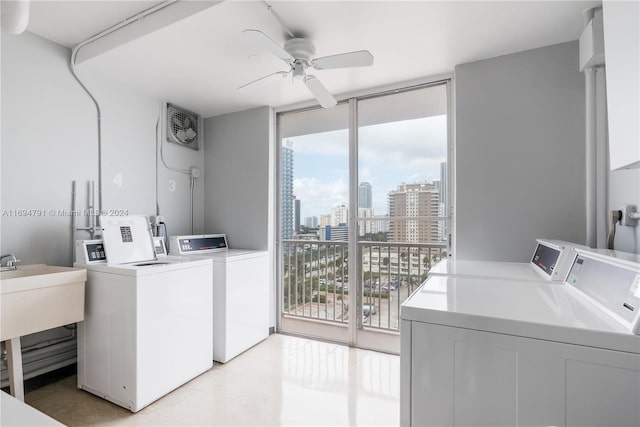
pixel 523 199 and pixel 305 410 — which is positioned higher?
pixel 523 199

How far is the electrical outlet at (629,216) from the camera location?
4.94ft

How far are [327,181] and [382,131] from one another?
734 millimetres

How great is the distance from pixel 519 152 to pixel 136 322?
2800 mm

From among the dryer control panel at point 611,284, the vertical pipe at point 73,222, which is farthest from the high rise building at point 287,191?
the dryer control panel at point 611,284

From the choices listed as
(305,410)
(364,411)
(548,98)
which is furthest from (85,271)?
(548,98)

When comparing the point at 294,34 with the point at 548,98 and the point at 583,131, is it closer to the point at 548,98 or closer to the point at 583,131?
the point at 548,98

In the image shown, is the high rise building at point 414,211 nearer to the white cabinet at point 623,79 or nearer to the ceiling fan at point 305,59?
the ceiling fan at point 305,59

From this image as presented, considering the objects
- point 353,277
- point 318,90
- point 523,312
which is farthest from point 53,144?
point 523,312

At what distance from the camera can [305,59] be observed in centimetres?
200

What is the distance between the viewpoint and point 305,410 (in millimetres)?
1966

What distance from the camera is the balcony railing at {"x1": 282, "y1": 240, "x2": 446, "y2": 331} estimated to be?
296 centimetres

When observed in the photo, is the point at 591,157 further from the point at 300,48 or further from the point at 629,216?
the point at 300,48

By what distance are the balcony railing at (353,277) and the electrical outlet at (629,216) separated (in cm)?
124

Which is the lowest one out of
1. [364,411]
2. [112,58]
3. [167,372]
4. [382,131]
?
[364,411]
